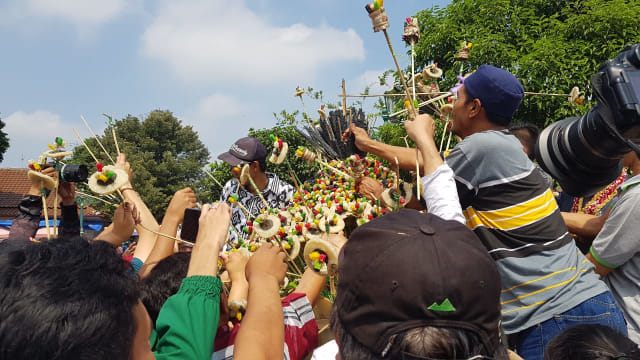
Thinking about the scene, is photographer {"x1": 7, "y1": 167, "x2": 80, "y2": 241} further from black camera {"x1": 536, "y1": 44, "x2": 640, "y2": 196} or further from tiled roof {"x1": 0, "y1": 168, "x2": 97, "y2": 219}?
tiled roof {"x1": 0, "y1": 168, "x2": 97, "y2": 219}

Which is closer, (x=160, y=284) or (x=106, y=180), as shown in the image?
(x=160, y=284)

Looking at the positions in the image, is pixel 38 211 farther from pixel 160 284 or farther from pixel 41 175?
pixel 160 284

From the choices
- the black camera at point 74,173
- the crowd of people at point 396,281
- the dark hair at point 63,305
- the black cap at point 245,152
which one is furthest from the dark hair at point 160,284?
the black cap at point 245,152

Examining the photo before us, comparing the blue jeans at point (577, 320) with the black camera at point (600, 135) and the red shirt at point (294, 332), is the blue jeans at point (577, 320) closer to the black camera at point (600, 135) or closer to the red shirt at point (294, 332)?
the black camera at point (600, 135)

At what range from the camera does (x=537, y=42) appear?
7199 millimetres

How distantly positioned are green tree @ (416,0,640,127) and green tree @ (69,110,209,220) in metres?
15.6

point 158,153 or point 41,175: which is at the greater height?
point 158,153

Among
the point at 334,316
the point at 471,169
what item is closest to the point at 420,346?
the point at 334,316

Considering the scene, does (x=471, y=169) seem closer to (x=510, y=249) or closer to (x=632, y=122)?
(x=510, y=249)

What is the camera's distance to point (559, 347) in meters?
1.17

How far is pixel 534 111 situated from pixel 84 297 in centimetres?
792

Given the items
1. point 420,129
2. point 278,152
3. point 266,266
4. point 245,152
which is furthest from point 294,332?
point 245,152

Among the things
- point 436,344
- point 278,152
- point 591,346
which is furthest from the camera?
point 278,152

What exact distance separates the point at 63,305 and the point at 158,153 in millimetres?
27888
